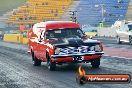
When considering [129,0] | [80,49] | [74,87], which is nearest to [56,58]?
[80,49]

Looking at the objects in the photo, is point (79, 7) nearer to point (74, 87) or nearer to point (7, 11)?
point (7, 11)

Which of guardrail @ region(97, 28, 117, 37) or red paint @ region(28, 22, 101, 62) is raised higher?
red paint @ region(28, 22, 101, 62)

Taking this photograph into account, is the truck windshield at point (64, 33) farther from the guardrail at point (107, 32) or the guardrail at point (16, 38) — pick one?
the guardrail at point (107, 32)

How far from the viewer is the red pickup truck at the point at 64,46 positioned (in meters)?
12.7

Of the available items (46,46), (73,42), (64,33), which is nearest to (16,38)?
(64,33)

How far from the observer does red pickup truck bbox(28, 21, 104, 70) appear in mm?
12656

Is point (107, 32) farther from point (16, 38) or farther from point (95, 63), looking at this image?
point (95, 63)

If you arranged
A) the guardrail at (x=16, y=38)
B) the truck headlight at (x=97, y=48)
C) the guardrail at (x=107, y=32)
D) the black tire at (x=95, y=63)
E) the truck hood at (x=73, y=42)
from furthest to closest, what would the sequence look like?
the guardrail at (x=107, y=32) → the guardrail at (x=16, y=38) → the black tire at (x=95, y=63) → the truck headlight at (x=97, y=48) → the truck hood at (x=73, y=42)

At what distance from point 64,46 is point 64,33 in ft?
4.71

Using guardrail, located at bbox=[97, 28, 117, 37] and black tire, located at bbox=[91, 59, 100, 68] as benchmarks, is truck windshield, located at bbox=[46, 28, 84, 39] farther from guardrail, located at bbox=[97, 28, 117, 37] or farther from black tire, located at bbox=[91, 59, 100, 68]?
guardrail, located at bbox=[97, 28, 117, 37]

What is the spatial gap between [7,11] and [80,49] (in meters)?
70.9

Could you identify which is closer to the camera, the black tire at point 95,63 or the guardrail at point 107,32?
the black tire at point 95,63

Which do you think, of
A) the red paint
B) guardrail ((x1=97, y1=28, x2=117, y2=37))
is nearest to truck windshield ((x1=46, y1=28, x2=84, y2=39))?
the red paint

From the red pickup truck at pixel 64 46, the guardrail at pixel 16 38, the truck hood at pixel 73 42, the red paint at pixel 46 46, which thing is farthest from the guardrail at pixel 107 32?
the truck hood at pixel 73 42
